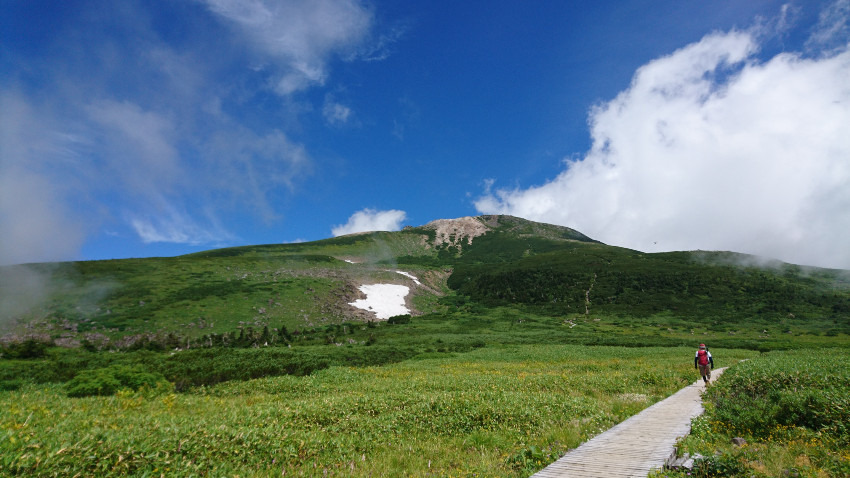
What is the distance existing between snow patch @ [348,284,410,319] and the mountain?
2.54 metres

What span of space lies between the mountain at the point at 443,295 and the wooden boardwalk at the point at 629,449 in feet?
185

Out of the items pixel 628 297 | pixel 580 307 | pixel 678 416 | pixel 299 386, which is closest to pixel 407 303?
pixel 580 307

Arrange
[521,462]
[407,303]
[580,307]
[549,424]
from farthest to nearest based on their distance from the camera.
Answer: [580,307]
[407,303]
[549,424]
[521,462]

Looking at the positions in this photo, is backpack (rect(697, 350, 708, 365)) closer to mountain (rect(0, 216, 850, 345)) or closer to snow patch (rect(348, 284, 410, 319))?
mountain (rect(0, 216, 850, 345))

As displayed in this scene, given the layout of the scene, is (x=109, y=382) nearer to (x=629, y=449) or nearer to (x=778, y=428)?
(x=629, y=449)

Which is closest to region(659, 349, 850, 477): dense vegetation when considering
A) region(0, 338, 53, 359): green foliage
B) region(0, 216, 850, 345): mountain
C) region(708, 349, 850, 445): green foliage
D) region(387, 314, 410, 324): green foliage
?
region(708, 349, 850, 445): green foliage

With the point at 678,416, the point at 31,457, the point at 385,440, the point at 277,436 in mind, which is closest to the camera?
the point at 31,457

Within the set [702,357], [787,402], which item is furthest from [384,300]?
[787,402]

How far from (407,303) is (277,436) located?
9660 cm

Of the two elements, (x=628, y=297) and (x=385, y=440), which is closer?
(x=385, y=440)

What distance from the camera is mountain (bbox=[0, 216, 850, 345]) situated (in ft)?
218

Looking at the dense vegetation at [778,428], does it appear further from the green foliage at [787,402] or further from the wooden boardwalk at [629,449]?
the wooden boardwalk at [629,449]

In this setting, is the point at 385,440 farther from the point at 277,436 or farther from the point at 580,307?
the point at 580,307

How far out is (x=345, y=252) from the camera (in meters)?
178
